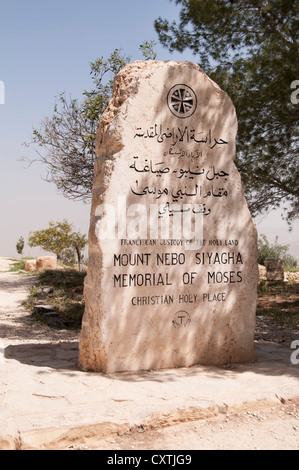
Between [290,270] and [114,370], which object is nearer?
[114,370]

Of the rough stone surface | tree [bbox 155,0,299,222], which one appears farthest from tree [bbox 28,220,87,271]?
tree [bbox 155,0,299,222]

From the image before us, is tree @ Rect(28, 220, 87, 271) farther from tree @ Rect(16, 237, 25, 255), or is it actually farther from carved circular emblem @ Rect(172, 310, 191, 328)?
carved circular emblem @ Rect(172, 310, 191, 328)

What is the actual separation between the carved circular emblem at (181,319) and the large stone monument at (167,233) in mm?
11

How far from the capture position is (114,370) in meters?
4.73

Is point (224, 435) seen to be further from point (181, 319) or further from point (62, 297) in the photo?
point (62, 297)

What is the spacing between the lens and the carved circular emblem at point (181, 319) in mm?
5012

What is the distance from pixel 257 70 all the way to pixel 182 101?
4161mm

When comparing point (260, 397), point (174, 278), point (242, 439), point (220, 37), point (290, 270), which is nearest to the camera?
point (242, 439)

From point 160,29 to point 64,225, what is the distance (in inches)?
397

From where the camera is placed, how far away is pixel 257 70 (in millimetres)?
8594

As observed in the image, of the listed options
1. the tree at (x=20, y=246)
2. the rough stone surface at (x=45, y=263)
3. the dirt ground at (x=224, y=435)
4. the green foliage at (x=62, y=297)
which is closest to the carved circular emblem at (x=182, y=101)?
the dirt ground at (x=224, y=435)

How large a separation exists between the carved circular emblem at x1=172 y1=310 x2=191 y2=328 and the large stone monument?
0.4 inches

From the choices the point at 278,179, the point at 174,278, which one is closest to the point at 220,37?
the point at 278,179
